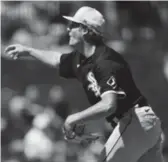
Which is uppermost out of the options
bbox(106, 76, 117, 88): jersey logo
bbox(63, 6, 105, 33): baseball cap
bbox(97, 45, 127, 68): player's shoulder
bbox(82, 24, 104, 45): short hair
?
bbox(63, 6, 105, 33): baseball cap

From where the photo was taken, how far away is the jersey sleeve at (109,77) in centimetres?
471

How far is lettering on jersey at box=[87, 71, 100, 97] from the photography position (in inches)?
189

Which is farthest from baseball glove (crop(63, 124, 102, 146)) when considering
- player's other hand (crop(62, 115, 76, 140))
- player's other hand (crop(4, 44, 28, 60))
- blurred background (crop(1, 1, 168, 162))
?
blurred background (crop(1, 1, 168, 162))

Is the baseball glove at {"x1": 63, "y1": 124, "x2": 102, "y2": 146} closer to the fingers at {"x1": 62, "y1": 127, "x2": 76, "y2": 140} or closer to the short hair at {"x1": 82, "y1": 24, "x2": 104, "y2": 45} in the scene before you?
the fingers at {"x1": 62, "y1": 127, "x2": 76, "y2": 140}

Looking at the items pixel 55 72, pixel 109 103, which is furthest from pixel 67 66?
pixel 55 72

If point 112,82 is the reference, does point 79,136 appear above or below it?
below

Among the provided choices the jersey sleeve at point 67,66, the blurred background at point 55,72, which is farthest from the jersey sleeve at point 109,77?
the blurred background at point 55,72

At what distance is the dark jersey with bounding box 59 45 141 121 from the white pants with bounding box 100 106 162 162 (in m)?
0.09

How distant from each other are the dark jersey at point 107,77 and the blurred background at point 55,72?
4662 millimetres

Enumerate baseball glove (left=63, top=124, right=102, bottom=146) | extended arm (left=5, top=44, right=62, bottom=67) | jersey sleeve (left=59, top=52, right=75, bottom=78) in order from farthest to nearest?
extended arm (left=5, top=44, right=62, bottom=67) < jersey sleeve (left=59, top=52, right=75, bottom=78) < baseball glove (left=63, top=124, right=102, bottom=146)

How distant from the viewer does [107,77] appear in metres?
4.74

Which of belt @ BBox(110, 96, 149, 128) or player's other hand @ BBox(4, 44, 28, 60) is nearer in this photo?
belt @ BBox(110, 96, 149, 128)

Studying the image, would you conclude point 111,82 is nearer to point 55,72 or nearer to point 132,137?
point 132,137

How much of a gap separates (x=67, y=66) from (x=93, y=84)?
519 mm
